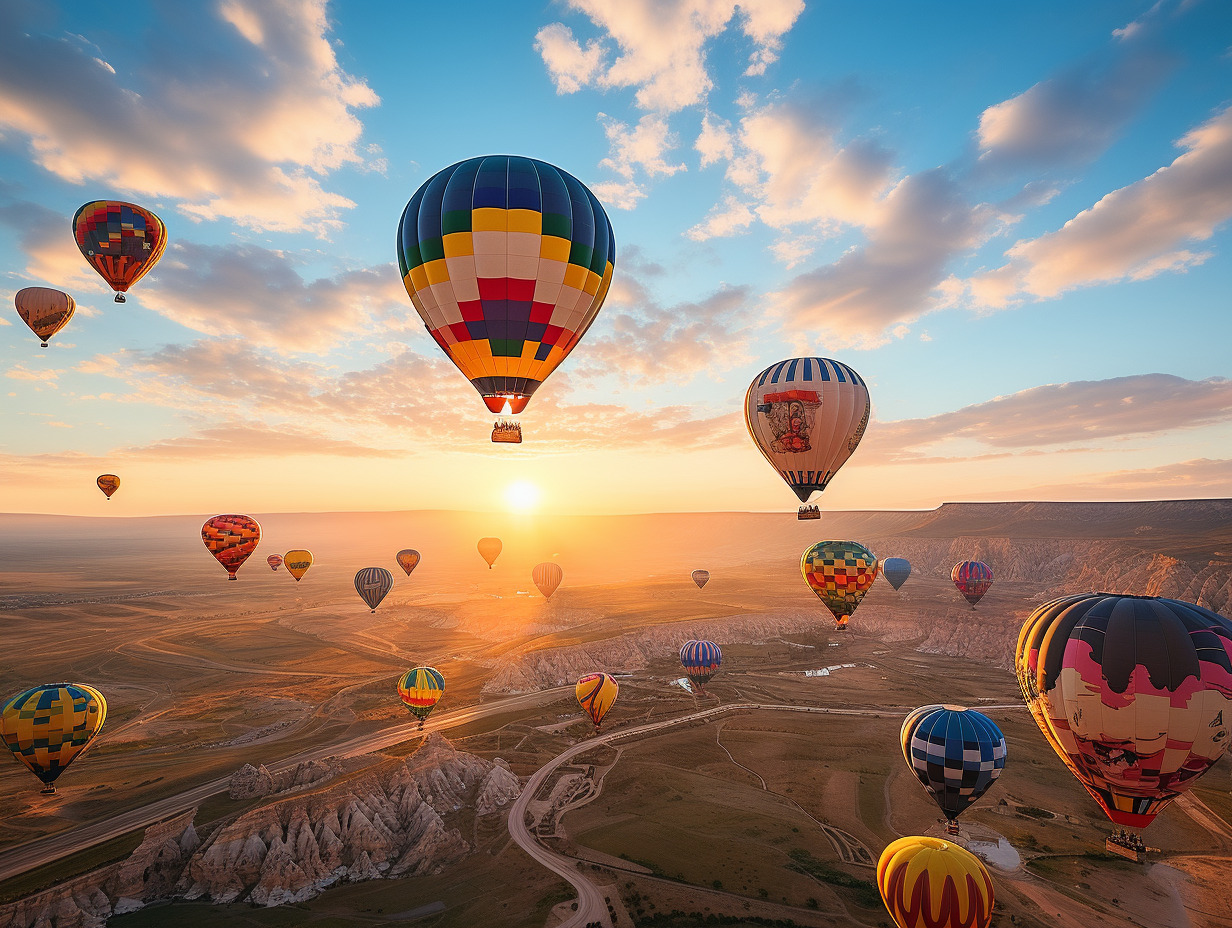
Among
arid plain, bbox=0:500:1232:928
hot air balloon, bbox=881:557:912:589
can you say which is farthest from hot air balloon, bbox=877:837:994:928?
hot air balloon, bbox=881:557:912:589

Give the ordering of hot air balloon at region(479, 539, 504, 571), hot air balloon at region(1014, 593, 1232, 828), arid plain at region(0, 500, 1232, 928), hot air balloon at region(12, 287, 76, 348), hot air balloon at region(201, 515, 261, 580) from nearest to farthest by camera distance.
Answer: hot air balloon at region(1014, 593, 1232, 828) < arid plain at region(0, 500, 1232, 928) < hot air balloon at region(12, 287, 76, 348) < hot air balloon at region(201, 515, 261, 580) < hot air balloon at region(479, 539, 504, 571)

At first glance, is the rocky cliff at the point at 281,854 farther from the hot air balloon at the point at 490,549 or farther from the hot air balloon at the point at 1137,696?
the hot air balloon at the point at 490,549

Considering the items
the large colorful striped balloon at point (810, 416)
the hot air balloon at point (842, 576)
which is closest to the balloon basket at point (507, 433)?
the large colorful striped balloon at point (810, 416)

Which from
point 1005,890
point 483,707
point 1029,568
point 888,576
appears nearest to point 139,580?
point 483,707

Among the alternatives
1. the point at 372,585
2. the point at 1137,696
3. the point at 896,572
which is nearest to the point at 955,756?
the point at 1137,696

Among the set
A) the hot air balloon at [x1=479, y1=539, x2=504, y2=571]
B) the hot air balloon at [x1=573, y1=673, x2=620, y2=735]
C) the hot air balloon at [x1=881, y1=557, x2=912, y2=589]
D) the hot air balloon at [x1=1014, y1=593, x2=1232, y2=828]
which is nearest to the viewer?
the hot air balloon at [x1=1014, y1=593, x2=1232, y2=828]

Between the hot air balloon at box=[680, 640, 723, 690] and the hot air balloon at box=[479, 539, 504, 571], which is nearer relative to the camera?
the hot air balloon at box=[680, 640, 723, 690]

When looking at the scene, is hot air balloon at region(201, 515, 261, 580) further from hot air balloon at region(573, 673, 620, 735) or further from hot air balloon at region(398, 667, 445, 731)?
hot air balloon at region(573, 673, 620, 735)
